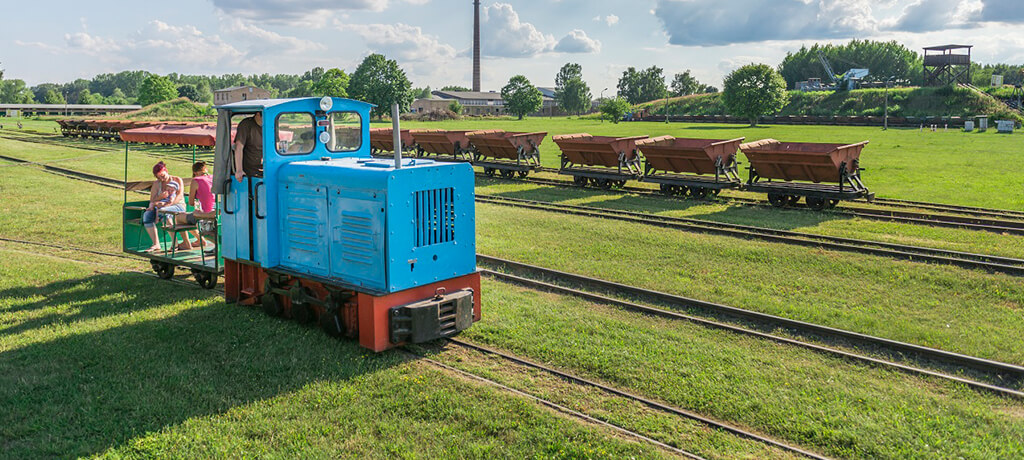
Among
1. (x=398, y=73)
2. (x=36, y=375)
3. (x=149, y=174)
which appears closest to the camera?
(x=36, y=375)

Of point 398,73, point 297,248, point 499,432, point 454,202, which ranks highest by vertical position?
point 398,73

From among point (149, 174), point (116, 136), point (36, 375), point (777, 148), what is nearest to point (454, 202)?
point (36, 375)

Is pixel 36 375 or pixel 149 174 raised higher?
pixel 149 174

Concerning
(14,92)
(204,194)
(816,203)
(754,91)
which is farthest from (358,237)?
(14,92)

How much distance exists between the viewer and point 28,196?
22703mm

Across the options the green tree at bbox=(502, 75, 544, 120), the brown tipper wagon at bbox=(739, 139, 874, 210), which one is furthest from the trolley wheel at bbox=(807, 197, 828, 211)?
the green tree at bbox=(502, 75, 544, 120)

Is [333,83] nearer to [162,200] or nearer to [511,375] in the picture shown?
[162,200]

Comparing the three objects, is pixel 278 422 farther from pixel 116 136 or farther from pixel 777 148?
pixel 116 136

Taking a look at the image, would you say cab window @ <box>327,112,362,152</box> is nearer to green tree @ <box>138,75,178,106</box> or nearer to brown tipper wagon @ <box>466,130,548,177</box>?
brown tipper wagon @ <box>466,130,548,177</box>

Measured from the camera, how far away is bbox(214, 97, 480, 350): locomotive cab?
8.51 meters

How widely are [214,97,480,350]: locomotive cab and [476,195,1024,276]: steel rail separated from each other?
29.0 feet

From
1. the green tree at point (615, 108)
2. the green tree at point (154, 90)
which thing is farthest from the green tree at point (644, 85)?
the green tree at point (154, 90)

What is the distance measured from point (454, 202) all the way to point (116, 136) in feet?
180

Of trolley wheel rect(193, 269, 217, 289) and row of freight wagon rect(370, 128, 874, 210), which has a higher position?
row of freight wagon rect(370, 128, 874, 210)
